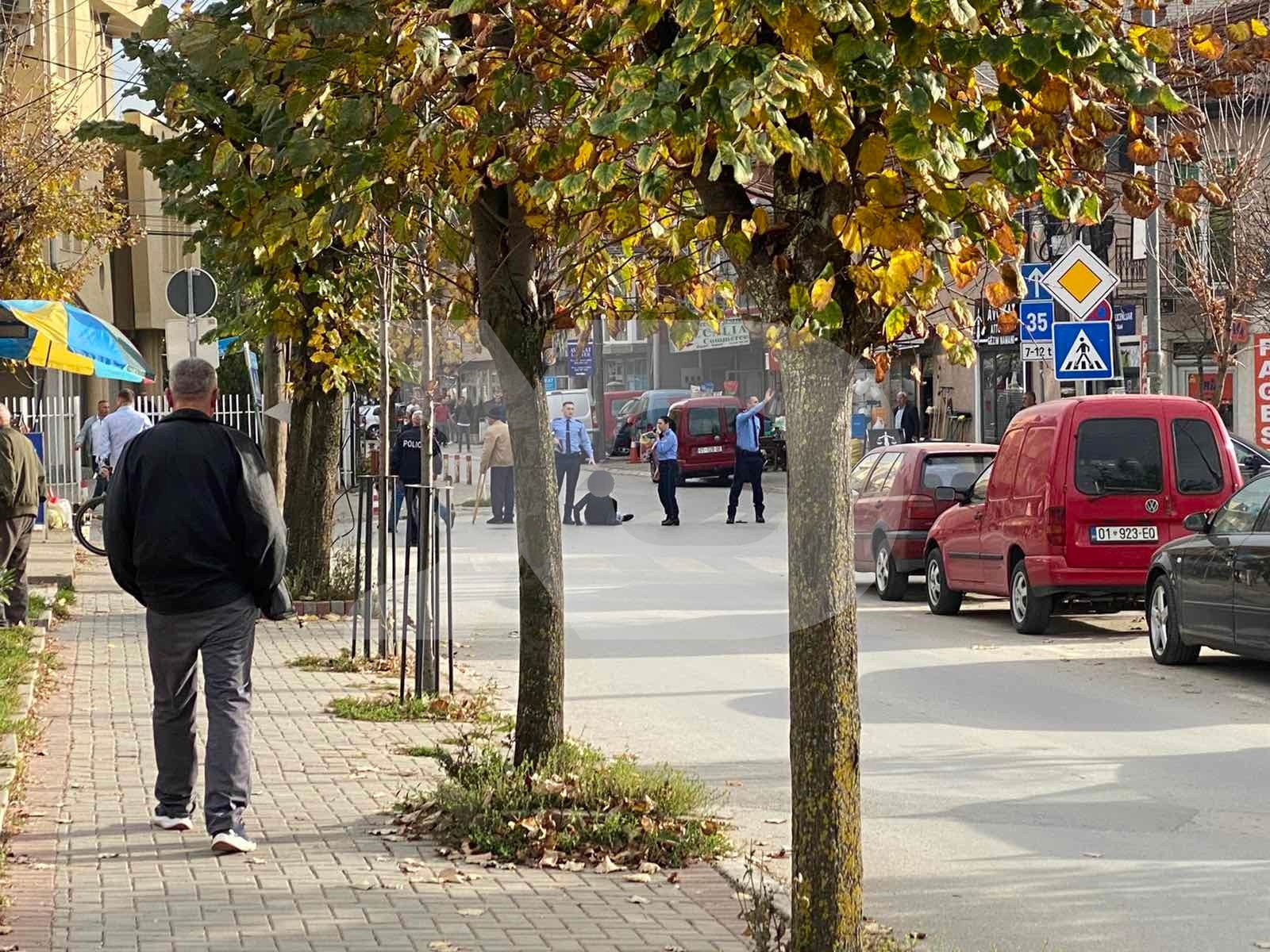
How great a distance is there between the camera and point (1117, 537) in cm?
1622

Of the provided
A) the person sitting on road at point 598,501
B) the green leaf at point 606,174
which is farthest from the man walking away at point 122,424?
the green leaf at point 606,174

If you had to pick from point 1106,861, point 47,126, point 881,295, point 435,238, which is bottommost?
point 1106,861

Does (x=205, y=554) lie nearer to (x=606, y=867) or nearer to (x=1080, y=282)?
(x=606, y=867)

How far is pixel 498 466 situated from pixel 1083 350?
9365mm

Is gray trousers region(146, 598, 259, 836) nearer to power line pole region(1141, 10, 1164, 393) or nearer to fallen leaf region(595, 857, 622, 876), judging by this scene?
fallen leaf region(595, 857, 622, 876)

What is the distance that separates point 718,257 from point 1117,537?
8.89 metres

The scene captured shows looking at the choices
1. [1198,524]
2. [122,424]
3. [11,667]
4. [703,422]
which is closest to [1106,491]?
[1198,524]

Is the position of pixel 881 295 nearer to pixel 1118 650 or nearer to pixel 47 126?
pixel 1118 650

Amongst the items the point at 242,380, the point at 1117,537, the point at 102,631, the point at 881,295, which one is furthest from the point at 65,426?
the point at 881,295

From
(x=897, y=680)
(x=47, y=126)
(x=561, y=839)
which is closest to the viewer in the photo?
(x=561, y=839)

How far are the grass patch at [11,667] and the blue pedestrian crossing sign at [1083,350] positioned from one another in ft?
37.3

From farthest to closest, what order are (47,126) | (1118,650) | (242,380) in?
1. (242,380)
2. (47,126)
3. (1118,650)

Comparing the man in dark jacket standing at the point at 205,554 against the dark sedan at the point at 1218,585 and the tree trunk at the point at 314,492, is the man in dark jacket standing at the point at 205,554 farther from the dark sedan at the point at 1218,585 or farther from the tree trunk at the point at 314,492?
the tree trunk at the point at 314,492

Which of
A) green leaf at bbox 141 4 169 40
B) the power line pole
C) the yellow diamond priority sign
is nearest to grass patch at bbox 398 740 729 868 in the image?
green leaf at bbox 141 4 169 40
